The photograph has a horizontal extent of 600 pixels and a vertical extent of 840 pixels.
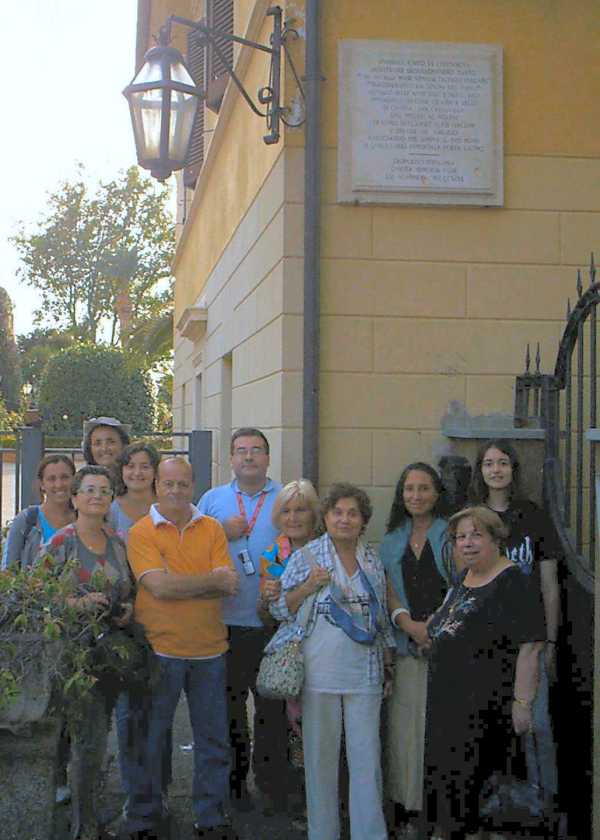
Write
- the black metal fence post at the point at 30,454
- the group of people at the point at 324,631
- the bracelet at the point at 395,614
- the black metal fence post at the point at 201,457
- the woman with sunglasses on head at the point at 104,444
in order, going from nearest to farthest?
the group of people at the point at 324,631
the bracelet at the point at 395,614
the woman with sunglasses on head at the point at 104,444
the black metal fence post at the point at 30,454
the black metal fence post at the point at 201,457

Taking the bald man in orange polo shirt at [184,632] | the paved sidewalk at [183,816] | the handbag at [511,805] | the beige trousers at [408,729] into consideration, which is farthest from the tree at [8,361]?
the handbag at [511,805]

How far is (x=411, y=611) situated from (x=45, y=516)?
69.1 inches

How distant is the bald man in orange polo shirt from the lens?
4832mm

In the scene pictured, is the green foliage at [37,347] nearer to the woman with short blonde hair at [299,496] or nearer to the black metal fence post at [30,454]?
the black metal fence post at [30,454]

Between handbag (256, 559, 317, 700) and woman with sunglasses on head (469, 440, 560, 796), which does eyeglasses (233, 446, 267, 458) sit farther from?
woman with sunglasses on head (469, 440, 560, 796)

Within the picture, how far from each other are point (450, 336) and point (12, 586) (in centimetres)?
295

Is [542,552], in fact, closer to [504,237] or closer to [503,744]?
[503,744]

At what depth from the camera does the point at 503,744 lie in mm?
4512

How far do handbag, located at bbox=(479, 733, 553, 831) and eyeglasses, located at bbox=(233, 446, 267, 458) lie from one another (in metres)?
1.82

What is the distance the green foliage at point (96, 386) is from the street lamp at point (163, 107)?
2026 centimetres

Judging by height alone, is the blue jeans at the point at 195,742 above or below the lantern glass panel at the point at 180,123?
below

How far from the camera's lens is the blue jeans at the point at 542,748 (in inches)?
188

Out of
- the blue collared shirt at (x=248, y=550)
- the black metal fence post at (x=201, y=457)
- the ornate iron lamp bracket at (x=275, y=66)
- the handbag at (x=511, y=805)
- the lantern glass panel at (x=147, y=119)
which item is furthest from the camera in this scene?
the black metal fence post at (x=201, y=457)

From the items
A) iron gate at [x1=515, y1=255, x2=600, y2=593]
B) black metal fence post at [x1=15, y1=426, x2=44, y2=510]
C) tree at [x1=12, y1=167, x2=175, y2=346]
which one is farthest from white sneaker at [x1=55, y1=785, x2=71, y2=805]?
tree at [x1=12, y1=167, x2=175, y2=346]
